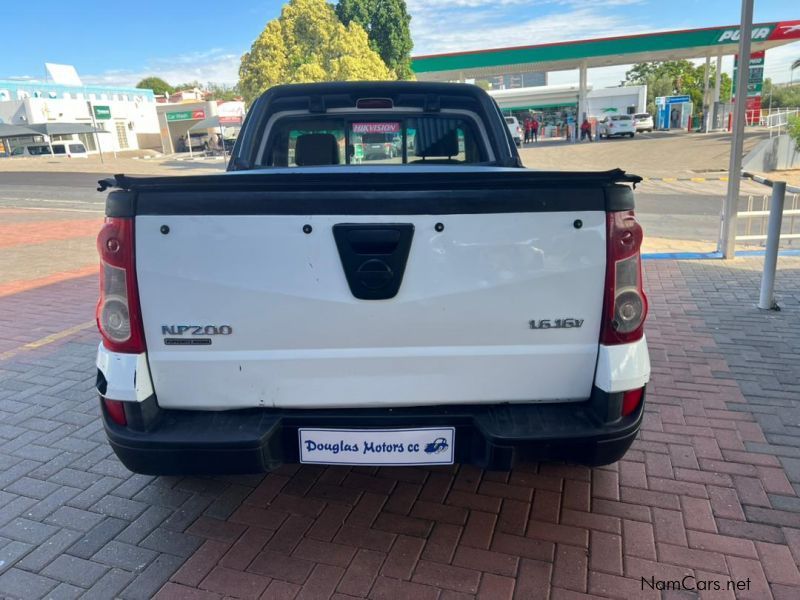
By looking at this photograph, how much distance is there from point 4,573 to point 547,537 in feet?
7.47

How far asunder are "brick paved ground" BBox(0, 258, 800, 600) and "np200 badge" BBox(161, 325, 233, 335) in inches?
39.6

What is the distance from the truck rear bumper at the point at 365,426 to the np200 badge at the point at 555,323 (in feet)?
0.91

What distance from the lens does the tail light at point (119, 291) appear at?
7.07 feet

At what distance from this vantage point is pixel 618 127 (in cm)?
3741

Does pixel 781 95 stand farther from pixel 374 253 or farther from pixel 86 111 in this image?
pixel 374 253

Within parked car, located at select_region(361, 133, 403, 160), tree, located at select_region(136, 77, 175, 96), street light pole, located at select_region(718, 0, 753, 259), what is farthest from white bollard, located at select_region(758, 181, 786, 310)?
tree, located at select_region(136, 77, 175, 96)

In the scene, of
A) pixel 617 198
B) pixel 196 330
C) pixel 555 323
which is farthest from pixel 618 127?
pixel 196 330

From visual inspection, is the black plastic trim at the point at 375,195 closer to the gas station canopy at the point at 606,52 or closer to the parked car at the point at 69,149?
the gas station canopy at the point at 606,52

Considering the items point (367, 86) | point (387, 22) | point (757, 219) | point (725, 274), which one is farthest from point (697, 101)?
point (367, 86)

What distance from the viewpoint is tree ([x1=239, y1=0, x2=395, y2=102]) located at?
84.5 feet

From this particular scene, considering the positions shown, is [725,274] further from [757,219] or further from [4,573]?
[4,573]

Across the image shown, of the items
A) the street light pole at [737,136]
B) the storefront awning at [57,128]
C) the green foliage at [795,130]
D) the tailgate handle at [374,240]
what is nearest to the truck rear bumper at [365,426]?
the tailgate handle at [374,240]

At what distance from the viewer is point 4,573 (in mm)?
2451

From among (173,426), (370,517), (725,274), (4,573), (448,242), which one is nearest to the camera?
(448,242)
